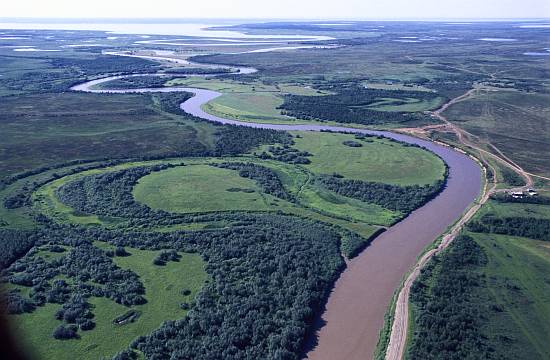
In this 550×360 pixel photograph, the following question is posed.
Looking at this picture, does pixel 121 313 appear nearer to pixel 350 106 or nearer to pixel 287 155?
pixel 287 155

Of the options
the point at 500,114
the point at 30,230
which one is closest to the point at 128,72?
the point at 500,114

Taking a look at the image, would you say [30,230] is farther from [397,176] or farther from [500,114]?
[500,114]

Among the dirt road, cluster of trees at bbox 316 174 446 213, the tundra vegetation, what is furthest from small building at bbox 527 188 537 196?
cluster of trees at bbox 316 174 446 213

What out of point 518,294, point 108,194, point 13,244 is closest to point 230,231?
point 108,194

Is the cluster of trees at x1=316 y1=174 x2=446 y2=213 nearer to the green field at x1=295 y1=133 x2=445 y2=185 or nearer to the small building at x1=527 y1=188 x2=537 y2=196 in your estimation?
the green field at x1=295 y1=133 x2=445 y2=185

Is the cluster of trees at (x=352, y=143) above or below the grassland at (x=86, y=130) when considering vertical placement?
below

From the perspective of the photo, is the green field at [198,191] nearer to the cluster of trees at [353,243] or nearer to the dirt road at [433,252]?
the cluster of trees at [353,243]

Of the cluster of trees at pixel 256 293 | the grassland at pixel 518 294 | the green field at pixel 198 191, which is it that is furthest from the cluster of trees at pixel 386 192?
the cluster of trees at pixel 256 293
